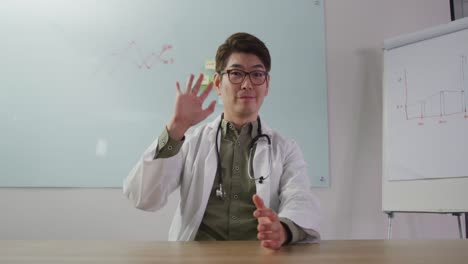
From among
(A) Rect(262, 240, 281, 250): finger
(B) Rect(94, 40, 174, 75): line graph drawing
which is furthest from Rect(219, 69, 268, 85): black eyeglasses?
(B) Rect(94, 40, 174, 75): line graph drawing

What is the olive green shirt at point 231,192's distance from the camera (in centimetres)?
120

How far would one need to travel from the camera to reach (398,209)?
6.53ft

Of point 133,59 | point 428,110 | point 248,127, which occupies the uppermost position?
point 133,59

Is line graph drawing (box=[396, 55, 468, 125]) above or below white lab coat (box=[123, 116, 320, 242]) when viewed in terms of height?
above

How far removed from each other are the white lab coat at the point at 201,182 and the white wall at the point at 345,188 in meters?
0.90

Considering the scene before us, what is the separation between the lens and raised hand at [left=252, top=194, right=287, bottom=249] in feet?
2.59

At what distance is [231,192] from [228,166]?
0.10 meters

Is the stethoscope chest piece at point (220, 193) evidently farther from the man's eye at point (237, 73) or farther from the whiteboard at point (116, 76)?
→ the whiteboard at point (116, 76)

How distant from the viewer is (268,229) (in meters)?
0.83

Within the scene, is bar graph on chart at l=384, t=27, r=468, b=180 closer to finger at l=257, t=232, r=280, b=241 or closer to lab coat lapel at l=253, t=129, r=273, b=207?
lab coat lapel at l=253, t=129, r=273, b=207

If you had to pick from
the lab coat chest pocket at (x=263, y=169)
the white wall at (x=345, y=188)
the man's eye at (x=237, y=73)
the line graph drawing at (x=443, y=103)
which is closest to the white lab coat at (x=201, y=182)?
the lab coat chest pocket at (x=263, y=169)

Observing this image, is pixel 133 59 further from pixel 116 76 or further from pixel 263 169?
pixel 263 169

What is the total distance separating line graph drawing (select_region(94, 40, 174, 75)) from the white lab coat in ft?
3.28

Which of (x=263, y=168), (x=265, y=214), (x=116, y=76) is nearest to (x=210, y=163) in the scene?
(x=263, y=168)
